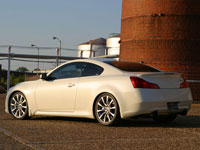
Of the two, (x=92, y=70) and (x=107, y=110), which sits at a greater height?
(x=92, y=70)

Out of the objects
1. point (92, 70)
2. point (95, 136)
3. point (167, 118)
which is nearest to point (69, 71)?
point (92, 70)

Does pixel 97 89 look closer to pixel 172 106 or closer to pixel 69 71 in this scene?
pixel 69 71

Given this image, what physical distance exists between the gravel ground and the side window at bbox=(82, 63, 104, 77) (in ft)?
3.28

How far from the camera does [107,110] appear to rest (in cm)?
870

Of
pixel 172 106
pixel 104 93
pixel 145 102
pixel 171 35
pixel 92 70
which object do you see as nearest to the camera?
pixel 145 102

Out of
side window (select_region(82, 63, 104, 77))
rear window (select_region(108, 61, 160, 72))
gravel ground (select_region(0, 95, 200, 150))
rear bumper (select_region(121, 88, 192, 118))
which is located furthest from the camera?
side window (select_region(82, 63, 104, 77))

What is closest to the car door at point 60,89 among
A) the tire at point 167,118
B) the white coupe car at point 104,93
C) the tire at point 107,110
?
the white coupe car at point 104,93

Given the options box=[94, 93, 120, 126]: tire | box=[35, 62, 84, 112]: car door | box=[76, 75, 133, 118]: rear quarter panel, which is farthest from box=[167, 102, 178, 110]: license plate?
box=[35, 62, 84, 112]: car door

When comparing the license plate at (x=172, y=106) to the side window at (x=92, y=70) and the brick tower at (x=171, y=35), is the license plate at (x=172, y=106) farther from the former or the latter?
the brick tower at (x=171, y=35)

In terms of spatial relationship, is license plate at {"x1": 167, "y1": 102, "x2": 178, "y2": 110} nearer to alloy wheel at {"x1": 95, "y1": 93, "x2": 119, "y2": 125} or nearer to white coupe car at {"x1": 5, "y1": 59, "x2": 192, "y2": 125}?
white coupe car at {"x1": 5, "y1": 59, "x2": 192, "y2": 125}

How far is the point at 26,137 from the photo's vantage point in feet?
22.9

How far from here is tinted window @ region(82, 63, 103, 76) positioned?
30.2 ft

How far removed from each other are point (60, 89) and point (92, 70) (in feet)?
2.65

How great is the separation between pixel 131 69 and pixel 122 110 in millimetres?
1011
